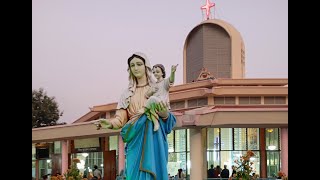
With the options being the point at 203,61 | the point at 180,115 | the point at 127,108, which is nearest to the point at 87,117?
the point at 203,61

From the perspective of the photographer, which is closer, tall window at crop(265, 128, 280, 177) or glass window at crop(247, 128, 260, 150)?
tall window at crop(265, 128, 280, 177)

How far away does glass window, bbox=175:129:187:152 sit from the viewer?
29.7 meters

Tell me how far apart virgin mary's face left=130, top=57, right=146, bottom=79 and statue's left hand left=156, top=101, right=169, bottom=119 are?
443mm

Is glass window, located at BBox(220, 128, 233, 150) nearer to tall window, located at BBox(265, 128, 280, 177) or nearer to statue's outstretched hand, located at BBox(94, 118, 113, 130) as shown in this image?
tall window, located at BBox(265, 128, 280, 177)

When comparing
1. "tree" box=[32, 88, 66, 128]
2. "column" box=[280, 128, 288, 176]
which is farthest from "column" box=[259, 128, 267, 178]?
"tree" box=[32, 88, 66, 128]

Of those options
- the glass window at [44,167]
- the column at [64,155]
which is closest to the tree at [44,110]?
the glass window at [44,167]

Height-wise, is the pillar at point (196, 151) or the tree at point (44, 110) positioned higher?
the tree at point (44, 110)

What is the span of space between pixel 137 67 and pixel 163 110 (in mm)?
487

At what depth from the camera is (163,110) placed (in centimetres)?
555

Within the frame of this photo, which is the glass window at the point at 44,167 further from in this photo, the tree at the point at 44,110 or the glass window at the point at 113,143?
the tree at the point at 44,110

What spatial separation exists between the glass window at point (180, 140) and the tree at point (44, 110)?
1687 centimetres

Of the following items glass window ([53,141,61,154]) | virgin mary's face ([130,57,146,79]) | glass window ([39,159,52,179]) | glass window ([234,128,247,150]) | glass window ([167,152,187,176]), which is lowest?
glass window ([39,159,52,179])

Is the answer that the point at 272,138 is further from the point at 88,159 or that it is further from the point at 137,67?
the point at 137,67

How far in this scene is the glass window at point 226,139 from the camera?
2914cm
